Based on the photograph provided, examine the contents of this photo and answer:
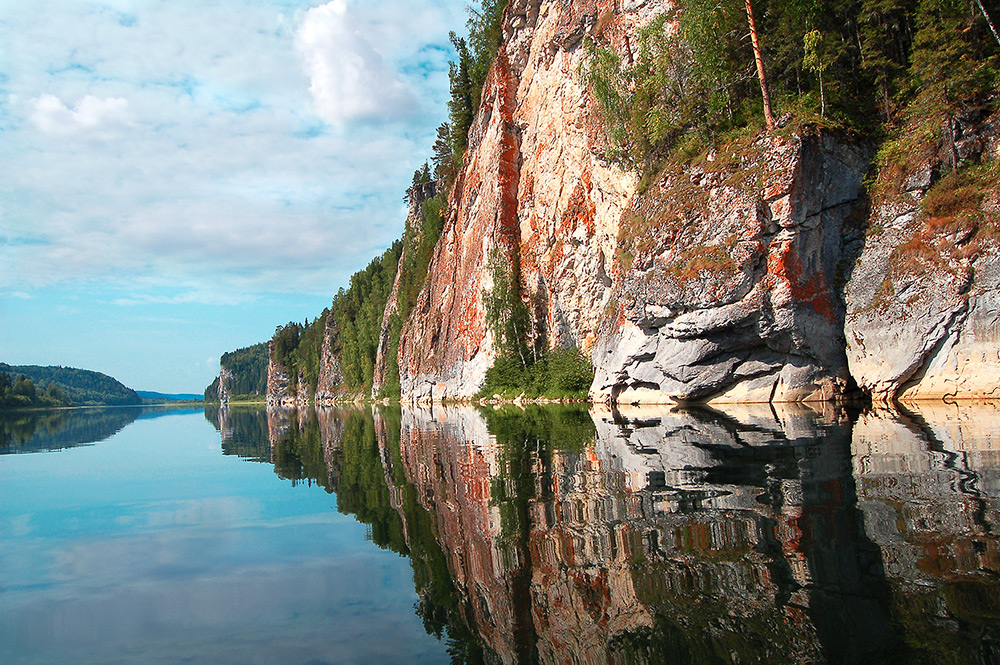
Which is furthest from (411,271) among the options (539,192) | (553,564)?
(553,564)

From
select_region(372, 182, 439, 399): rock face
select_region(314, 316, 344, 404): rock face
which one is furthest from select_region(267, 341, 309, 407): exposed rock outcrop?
select_region(372, 182, 439, 399): rock face

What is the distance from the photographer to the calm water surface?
3801 millimetres

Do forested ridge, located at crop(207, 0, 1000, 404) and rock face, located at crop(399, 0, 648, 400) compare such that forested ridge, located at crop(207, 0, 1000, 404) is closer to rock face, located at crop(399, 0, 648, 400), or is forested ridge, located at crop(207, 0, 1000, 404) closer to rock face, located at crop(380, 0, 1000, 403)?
rock face, located at crop(380, 0, 1000, 403)

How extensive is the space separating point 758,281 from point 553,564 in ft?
68.6

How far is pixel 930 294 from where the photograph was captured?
2000cm

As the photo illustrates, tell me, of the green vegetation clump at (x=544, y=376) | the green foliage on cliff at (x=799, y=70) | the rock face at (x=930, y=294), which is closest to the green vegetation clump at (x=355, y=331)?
the green vegetation clump at (x=544, y=376)

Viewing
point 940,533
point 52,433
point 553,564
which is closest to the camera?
point 940,533

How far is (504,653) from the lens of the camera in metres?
3.97

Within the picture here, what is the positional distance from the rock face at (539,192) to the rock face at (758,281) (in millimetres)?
9741

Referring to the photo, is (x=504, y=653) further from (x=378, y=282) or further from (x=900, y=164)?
(x=378, y=282)

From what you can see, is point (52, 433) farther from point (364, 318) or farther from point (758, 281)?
point (364, 318)

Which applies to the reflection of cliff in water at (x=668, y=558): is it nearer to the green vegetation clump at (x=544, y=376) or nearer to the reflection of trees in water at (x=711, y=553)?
the reflection of trees in water at (x=711, y=553)

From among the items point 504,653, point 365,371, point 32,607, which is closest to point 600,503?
point 504,653

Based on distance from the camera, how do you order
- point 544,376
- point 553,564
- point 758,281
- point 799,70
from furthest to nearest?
1. point 544,376
2. point 799,70
3. point 758,281
4. point 553,564
